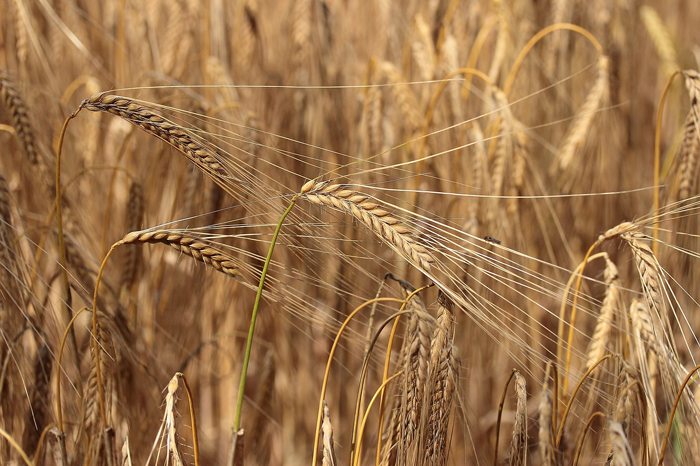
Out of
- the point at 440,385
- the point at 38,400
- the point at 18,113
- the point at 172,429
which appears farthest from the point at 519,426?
the point at 18,113

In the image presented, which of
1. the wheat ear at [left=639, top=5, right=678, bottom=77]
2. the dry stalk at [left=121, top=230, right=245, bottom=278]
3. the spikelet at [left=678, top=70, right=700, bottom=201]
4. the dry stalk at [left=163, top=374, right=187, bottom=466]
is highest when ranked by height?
the wheat ear at [left=639, top=5, right=678, bottom=77]

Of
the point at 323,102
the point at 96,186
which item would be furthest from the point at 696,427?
the point at 96,186

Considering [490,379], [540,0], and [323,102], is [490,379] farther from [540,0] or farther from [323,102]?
[540,0]

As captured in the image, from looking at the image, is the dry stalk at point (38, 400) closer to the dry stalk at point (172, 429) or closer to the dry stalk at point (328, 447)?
the dry stalk at point (172, 429)

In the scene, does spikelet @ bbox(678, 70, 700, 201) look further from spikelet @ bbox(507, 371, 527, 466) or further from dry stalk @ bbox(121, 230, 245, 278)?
dry stalk @ bbox(121, 230, 245, 278)

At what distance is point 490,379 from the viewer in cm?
191

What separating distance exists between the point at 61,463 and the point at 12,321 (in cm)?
25

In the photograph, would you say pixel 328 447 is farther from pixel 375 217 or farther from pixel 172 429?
pixel 375 217

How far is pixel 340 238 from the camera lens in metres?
0.80

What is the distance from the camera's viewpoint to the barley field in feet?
2.58

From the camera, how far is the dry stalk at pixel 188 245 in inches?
28.9

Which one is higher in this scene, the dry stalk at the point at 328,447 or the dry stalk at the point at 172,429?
the dry stalk at the point at 172,429

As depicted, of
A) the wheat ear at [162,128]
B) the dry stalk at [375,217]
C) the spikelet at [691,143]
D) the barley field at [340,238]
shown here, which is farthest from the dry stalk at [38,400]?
the spikelet at [691,143]

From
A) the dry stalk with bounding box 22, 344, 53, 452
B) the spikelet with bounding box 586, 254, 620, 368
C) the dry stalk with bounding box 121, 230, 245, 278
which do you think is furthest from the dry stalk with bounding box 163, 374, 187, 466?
the spikelet with bounding box 586, 254, 620, 368
